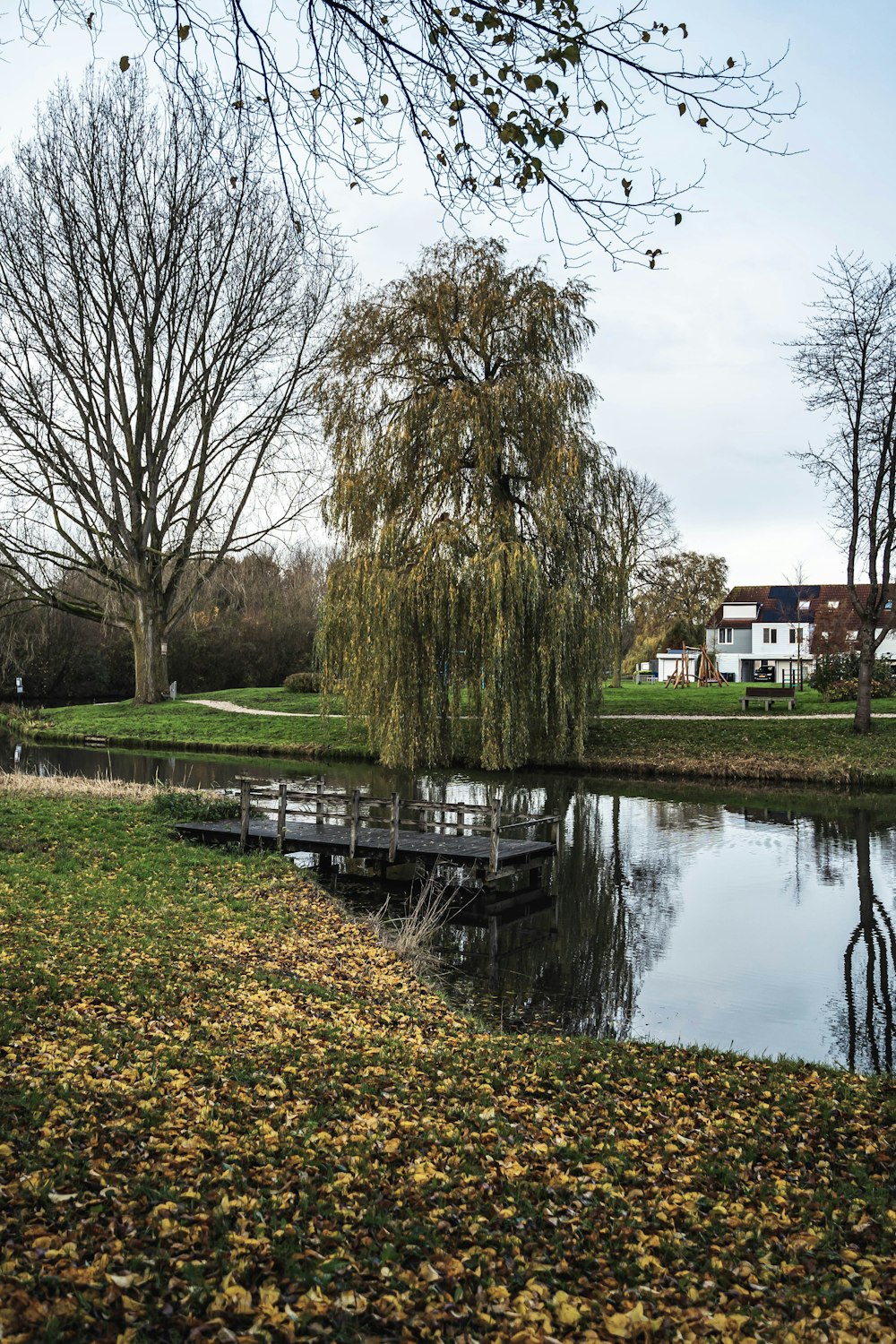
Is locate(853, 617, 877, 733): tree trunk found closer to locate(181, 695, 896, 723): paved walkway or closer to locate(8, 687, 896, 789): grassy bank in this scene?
locate(8, 687, 896, 789): grassy bank

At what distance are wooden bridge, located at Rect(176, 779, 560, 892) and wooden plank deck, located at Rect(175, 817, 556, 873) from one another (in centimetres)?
1

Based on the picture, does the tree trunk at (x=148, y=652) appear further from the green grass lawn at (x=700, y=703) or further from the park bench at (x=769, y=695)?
the park bench at (x=769, y=695)

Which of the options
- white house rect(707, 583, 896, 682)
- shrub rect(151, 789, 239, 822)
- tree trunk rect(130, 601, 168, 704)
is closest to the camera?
shrub rect(151, 789, 239, 822)

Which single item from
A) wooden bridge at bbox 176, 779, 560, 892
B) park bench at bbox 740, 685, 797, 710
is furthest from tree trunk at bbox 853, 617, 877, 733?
wooden bridge at bbox 176, 779, 560, 892

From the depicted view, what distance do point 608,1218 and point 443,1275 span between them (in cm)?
100

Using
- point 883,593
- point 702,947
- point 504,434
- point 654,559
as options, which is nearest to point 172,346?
point 504,434

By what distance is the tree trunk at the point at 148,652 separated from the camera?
121 ft

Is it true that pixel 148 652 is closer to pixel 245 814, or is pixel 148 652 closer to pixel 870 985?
pixel 245 814

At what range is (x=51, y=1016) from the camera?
21.7 ft

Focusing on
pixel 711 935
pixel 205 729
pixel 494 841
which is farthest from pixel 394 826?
pixel 205 729

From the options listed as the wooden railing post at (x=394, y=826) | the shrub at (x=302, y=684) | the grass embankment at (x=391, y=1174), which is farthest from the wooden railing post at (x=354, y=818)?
the shrub at (x=302, y=684)

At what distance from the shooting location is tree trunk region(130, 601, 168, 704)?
36812mm

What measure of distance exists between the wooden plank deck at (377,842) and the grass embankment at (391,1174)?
19.6 feet

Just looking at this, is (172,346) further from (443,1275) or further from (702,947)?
(443,1275)
